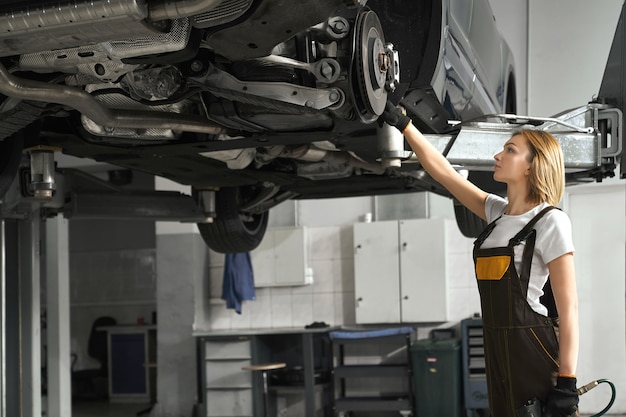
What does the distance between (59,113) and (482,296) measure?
165 cm

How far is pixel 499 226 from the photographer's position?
2.37 metres

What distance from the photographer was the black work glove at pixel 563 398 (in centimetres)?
218

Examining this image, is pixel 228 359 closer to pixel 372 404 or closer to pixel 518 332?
pixel 372 404

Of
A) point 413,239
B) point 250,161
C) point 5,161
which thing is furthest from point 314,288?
point 5,161

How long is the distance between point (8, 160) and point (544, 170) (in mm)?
1979

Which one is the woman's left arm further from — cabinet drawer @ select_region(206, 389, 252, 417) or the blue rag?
the blue rag

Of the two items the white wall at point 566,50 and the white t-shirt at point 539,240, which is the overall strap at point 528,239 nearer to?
the white t-shirt at point 539,240

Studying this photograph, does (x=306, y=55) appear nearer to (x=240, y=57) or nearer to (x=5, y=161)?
(x=240, y=57)

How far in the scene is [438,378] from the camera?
7461mm

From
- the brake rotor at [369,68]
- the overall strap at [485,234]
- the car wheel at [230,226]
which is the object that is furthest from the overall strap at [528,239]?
the car wheel at [230,226]

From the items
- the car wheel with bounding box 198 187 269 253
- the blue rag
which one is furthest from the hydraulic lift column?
the blue rag

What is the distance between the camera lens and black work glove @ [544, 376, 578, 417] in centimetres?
218

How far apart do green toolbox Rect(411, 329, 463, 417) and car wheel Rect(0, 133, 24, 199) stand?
16.4ft

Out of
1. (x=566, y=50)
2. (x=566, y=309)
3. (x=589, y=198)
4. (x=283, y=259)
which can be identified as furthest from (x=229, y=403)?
(x=566, y=309)
